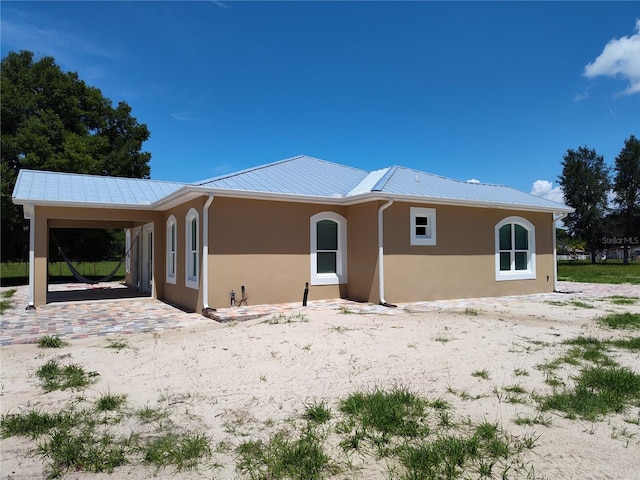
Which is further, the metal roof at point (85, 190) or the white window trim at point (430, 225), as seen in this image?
the metal roof at point (85, 190)

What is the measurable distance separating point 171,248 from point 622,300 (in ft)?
43.4

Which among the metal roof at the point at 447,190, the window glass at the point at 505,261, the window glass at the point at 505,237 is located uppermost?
the metal roof at the point at 447,190

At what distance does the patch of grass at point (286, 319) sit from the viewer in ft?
25.7

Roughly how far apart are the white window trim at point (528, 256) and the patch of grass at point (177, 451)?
11.5 m

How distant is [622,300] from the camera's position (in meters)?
11.6

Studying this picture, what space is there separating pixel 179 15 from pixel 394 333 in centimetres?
948

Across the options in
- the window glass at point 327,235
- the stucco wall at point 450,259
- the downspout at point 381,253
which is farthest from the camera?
the window glass at point 327,235

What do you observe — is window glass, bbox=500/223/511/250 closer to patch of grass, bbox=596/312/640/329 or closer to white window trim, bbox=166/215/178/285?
patch of grass, bbox=596/312/640/329

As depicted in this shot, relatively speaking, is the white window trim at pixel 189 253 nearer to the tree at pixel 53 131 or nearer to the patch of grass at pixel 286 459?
the patch of grass at pixel 286 459

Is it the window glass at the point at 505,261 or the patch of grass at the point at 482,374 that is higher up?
the window glass at the point at 505,261

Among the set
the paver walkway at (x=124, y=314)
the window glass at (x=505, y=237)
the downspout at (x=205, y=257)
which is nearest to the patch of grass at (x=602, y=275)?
the paver walkway at (x=124, y=314)

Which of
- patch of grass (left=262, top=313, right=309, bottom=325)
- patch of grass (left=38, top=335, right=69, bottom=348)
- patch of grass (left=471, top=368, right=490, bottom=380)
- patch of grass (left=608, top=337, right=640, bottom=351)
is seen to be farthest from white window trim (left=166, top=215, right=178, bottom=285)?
patch of grass (left=608, top=337, right=640, bottom=351)

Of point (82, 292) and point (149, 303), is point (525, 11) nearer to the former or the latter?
point (149, 303)

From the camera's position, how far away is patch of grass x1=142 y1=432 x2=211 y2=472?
3016mm
